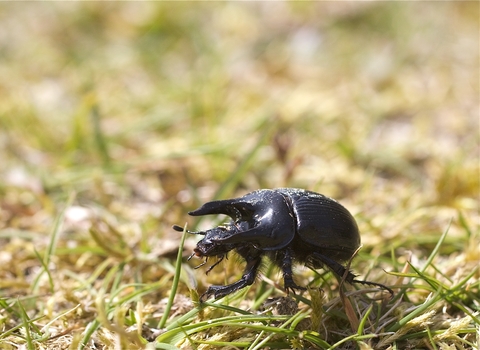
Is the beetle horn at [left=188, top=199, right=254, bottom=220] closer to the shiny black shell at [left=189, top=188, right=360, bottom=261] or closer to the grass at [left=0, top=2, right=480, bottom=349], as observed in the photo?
the shiny black shell at [left=189, top=188, right=360, bottom=261]

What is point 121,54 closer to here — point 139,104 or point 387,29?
point 139,104

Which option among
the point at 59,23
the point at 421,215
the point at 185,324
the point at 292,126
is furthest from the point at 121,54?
the point at 185,324

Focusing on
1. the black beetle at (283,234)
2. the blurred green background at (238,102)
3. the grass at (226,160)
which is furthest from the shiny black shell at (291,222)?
the blurred green background at (238,102)

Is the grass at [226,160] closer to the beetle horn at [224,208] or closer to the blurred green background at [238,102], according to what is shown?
the blurred green background at [238,102]

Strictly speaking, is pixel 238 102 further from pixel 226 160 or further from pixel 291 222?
pixel 291 222

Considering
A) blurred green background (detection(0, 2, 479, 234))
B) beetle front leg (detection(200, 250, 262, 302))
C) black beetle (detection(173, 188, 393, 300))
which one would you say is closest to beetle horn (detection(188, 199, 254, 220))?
black beetle (detection(173, 188, 393, 300))

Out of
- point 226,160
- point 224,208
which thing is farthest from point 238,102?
point 224,208
